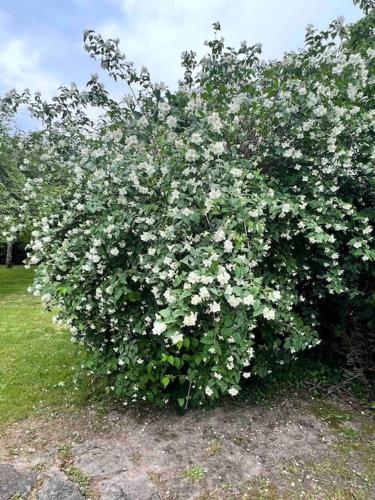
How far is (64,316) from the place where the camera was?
2.92 m

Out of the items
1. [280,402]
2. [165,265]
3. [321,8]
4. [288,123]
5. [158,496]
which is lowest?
[158,496]

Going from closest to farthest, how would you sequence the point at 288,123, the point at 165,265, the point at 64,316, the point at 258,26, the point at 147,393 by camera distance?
the point at 165,265 → the point at 288,123 → the point at 147,393 → the point at 64,316 → the point at 258,26

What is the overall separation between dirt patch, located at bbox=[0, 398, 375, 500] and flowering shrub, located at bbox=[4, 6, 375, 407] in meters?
0.30

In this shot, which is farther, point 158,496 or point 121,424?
point 121,424

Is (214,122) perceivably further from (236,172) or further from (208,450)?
(208,450)

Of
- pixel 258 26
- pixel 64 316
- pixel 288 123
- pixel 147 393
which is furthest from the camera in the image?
pixel 258 26

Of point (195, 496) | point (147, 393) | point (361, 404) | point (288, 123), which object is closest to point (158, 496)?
point (195, 496)

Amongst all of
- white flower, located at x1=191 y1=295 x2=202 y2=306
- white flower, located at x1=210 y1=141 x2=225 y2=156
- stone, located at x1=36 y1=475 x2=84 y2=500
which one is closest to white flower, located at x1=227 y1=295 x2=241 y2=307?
white flower, located at x1=191 y1=295 x2=202 y2=306

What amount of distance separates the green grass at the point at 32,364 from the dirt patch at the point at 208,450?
Result: 0.29 m

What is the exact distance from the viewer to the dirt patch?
2203 millimetres

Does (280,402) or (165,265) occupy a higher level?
(165,265)

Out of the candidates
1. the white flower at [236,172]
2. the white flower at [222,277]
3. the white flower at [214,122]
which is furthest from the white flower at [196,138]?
the white flower at [222,277]

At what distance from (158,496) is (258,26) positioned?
3566 millimetres

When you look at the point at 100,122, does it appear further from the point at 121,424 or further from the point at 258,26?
the point at 121,424
